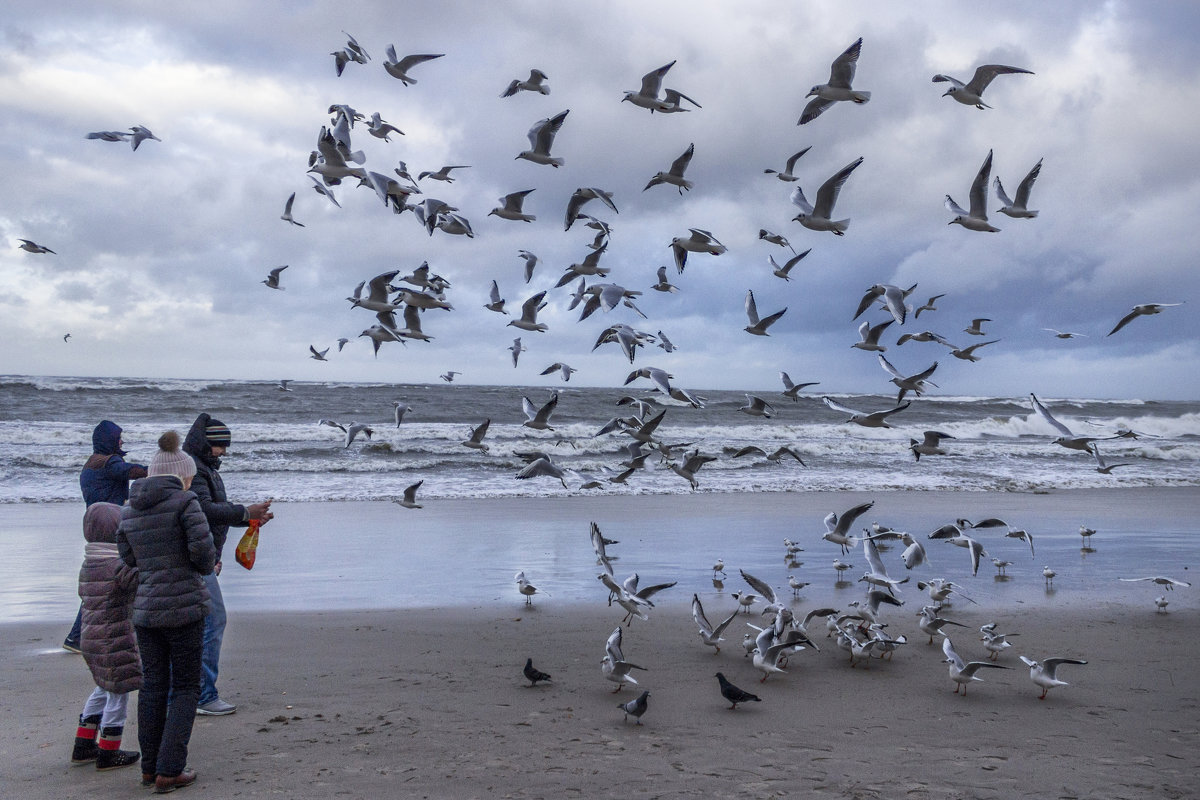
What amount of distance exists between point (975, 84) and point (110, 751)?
8.66 m

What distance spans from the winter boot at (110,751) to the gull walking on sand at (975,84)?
27.2ft

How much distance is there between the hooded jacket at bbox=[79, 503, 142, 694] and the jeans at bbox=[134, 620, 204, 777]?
26cm

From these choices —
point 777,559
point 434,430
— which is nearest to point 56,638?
point 777,559

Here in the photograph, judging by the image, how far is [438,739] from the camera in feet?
17.4

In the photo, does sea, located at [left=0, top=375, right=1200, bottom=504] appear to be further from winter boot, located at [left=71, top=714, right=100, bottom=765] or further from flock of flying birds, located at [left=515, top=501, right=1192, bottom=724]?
winter boot, located at [left=71, top=714, right=100, bottom=765]

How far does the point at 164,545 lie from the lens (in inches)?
172

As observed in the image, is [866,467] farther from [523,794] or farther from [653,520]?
[523,794]

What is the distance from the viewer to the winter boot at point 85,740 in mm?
4906

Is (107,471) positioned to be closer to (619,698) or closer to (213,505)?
(213,505)

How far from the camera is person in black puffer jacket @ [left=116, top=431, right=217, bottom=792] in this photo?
172 inches

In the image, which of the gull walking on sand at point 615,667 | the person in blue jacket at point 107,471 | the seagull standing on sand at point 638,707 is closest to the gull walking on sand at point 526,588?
the gull walking on sand at point 615,667

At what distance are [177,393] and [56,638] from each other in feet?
132

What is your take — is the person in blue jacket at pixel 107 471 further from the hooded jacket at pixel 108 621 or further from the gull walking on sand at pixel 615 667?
the gull walking on sand at pixel 615 667

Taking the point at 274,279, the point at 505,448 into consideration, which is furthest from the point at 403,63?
the point at 505,448
